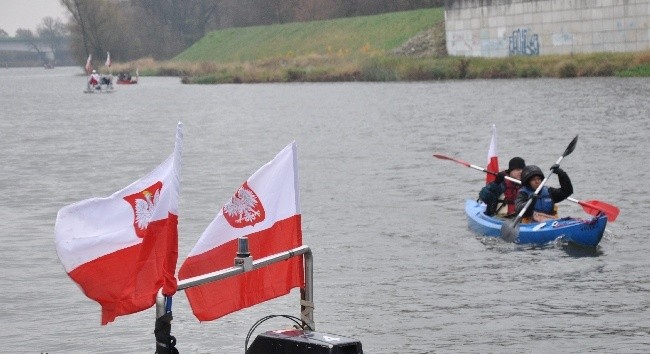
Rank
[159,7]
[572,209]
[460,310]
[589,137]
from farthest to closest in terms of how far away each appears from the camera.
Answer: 1. [159,7]
2. [589,137]
3. [572,209]
4. [460,310]

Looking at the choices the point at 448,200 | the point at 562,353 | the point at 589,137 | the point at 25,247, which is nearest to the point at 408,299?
the point at 562,353

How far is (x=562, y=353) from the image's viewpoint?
14.2m

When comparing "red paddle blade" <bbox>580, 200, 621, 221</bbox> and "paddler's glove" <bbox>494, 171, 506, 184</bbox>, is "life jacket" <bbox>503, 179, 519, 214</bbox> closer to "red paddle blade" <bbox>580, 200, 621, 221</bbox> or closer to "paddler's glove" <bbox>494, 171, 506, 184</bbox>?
"paddler's glove" <bbox>494, 171, 506, 184</bbox>

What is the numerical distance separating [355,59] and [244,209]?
259 ft

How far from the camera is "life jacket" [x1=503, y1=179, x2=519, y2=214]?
2120 centimetres

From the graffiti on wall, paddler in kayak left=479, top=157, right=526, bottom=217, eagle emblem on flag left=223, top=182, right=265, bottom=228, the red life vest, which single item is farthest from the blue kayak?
the graffiti on wall

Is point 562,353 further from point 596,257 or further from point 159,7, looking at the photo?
point 159,7

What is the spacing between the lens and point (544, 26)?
7262 centimetres

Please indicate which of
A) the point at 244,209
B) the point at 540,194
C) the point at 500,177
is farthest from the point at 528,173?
the point at 244,209

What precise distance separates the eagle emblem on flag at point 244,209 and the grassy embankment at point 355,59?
52.9m

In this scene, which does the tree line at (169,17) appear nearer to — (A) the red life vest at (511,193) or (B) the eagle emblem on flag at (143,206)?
(A) the red life vest at (511,193)

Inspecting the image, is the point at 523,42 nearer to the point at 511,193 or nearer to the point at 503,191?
the point at 503,191

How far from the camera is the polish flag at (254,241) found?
9797 mm

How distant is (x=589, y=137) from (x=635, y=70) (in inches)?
946
